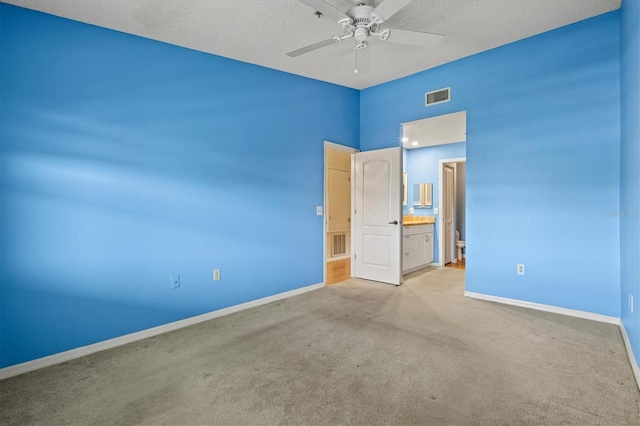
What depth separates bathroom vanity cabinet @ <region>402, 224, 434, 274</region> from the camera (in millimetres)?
5336

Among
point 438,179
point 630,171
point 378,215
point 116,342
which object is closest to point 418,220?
point 438,179

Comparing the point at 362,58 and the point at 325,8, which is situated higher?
the point at 362,58

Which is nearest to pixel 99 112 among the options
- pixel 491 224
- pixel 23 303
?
pixel 23 303

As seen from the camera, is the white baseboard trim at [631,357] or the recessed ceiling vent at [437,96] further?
the recessed ceiling vent at [437,96]

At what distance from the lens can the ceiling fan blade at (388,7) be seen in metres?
2.16

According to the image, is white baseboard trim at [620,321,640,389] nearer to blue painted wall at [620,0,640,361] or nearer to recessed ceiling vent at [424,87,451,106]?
blue painted wall at [620,0,640,361]

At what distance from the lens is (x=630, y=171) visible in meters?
2.40

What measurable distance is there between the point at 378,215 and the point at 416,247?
1299 mm

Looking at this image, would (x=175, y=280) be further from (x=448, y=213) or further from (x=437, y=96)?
(x=448, y=213)

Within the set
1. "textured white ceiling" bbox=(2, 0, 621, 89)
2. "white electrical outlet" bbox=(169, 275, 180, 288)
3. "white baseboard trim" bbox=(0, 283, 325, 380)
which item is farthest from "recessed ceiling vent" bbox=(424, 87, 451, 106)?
"white electrical outlet" bbox=(169, 275, 180, 288)

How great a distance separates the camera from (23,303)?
2434mm

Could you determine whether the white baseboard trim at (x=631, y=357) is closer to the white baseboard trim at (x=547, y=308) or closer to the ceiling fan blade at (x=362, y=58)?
the white baseboard trim at (x=547, y=308)

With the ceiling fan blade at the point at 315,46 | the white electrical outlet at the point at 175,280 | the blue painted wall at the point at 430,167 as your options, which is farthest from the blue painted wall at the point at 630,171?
the white electrical outlet at the point at 175,280

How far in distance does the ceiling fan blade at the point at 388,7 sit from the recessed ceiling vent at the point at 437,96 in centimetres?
214
